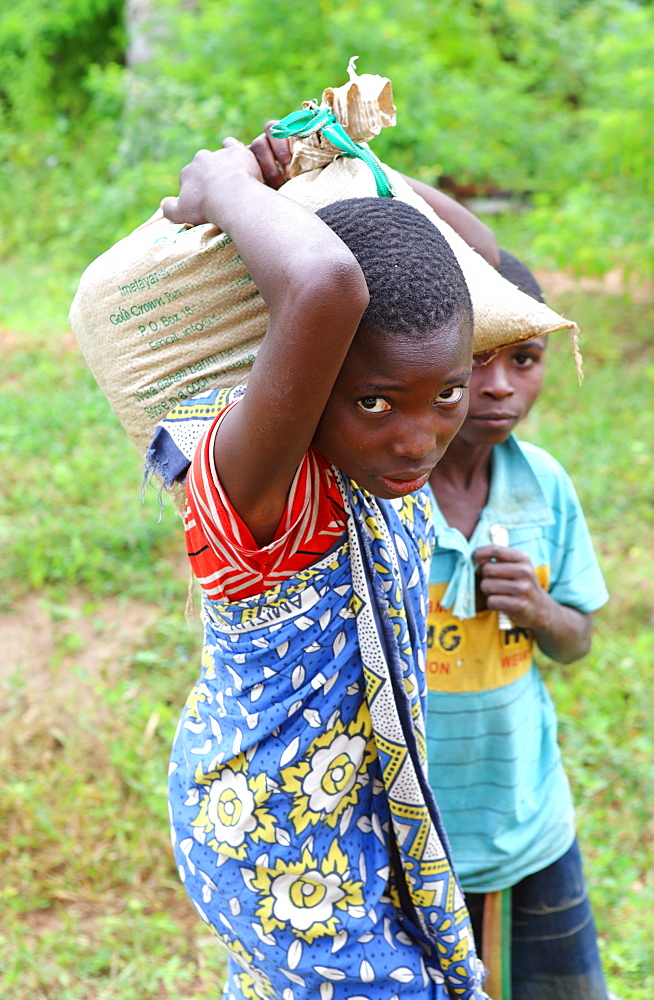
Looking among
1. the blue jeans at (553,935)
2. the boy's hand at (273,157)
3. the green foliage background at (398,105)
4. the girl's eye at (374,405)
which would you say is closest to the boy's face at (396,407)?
the girl's eye at (374,405)

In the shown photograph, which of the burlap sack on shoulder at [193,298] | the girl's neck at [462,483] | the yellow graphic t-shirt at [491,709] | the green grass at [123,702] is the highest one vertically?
the burlap sack on shoulder at [193,298]

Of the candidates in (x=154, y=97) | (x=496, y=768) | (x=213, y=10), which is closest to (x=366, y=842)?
(x=496, y=768)

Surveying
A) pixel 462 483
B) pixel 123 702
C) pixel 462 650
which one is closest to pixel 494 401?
pixel 462 483

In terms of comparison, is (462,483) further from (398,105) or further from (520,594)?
(398,105)

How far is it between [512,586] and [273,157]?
0.84m

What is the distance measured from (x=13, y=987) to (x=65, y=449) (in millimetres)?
2564

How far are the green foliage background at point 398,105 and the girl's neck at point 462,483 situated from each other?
372 cm

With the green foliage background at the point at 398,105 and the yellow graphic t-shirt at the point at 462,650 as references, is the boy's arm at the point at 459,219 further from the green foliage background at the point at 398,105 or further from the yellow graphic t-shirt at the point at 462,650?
the green foliage background at the point at 398,105

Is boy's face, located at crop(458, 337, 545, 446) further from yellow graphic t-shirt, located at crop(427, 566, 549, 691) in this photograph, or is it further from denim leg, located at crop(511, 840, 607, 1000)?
denim leg, located at crop(511, 840, 607, 1000)

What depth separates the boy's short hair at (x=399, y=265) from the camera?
112cm

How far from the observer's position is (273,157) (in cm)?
141

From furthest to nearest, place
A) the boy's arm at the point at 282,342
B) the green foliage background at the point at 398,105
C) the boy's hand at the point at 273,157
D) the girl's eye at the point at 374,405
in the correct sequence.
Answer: the green foliage background at the point at 398,105
the boy's hand at the point at 273,157
the girl's eye at the point at 374,405
the boy's arm at the point at 282,342

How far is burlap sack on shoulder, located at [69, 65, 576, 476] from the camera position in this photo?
1333 millimetres

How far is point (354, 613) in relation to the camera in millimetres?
1322
